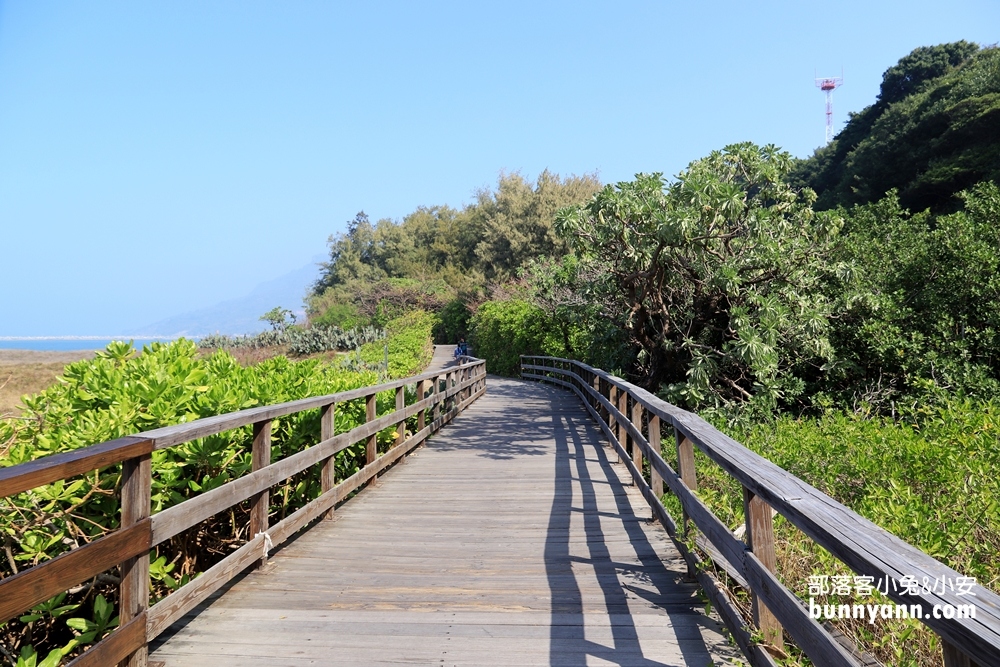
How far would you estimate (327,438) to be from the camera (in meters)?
5.04

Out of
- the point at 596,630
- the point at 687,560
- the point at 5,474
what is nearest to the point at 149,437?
the point at 5,474

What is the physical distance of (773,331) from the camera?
888 centimetres

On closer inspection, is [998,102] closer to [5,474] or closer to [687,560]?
[687,560]

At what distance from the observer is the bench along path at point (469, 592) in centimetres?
293

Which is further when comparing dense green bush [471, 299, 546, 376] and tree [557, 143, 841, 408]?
dense green bush [471, 299, 546, 376]

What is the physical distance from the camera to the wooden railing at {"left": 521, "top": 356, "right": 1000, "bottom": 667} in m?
1.34

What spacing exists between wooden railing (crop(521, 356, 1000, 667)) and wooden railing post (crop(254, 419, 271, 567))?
254cm

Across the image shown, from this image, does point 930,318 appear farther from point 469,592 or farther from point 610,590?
point 469,592

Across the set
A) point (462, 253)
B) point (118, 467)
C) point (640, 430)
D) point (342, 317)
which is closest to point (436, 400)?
point (640, 430)

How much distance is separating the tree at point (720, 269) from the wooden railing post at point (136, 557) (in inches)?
276

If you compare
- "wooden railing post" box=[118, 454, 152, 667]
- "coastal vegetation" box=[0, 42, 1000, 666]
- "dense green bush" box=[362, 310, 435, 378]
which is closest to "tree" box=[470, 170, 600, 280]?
"dense green bush" box=[362, 310, 435, 378]

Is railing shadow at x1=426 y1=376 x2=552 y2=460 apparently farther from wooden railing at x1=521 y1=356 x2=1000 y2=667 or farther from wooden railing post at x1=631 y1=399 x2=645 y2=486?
wooden railing at x1=521 y1=356 x2=1000 y2=667

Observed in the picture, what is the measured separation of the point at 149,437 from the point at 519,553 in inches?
100

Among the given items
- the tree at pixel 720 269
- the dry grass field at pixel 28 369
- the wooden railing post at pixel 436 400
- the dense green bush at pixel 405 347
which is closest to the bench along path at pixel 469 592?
the wooden railing post at pixel 436 400
